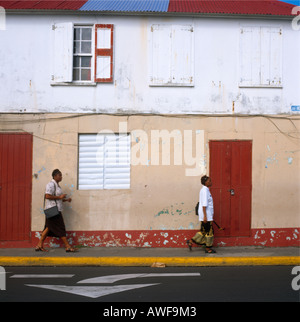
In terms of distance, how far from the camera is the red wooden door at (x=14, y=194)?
1063 centimetres

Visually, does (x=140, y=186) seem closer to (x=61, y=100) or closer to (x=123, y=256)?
(x=123, y=256)

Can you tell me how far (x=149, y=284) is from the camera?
23.5 feet

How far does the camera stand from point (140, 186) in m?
10.8

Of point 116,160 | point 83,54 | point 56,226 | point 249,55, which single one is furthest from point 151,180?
point 249,55

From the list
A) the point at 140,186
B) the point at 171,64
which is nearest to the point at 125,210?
the point at 140,186

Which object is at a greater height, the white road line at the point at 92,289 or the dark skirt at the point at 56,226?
the dark skirt at the point at 56,226

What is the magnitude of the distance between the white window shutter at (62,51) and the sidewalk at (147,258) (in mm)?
4373

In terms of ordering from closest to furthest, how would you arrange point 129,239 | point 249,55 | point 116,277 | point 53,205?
point 116,277 → point 53,205 → point 129,239 → point 249,55

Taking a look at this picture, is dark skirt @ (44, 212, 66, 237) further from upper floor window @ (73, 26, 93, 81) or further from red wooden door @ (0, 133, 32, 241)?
upper floor window @ (73, 26, 93, 81)

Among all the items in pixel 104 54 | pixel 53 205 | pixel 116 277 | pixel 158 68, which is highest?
pixel 104 54

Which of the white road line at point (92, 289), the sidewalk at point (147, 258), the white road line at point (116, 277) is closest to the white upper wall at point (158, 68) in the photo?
the sidewalk at point (147, 258)

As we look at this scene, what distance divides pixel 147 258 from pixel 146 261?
0.08 metres

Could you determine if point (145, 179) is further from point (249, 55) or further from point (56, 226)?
point (249, 55)

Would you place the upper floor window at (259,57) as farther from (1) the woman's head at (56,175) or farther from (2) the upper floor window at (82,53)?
(1) the woman's head at (56,175)
